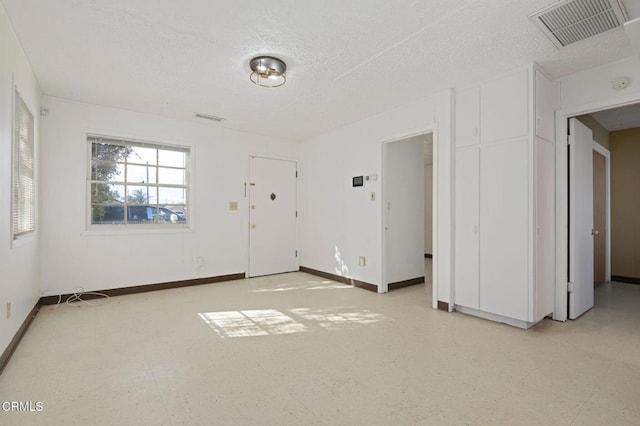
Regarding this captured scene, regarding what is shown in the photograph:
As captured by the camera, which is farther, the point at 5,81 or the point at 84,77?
the point at 84,77

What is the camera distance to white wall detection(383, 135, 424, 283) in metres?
4.71

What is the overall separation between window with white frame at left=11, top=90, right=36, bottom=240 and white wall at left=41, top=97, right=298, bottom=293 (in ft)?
1.78

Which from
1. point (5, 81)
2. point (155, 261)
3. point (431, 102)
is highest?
point (431, 102)

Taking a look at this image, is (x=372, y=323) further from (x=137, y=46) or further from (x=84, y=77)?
(x=84, y=77)

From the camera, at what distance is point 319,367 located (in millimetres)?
2334

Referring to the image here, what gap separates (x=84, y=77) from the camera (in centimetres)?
341

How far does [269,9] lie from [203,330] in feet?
9.34

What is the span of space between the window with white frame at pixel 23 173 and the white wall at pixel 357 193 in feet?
12.8

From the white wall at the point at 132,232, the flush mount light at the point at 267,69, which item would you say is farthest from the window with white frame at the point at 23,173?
the flush mount light at the point at 267,69

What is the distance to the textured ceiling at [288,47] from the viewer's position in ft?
7.52

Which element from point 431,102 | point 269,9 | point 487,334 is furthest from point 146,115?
point 487,334

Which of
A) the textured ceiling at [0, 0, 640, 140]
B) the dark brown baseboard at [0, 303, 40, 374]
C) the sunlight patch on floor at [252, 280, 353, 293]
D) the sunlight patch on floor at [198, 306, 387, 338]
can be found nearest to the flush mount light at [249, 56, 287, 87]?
the textured ceiling at [0, 0, 640, 140]

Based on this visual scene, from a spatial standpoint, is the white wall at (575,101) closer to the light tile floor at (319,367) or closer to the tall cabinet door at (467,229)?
the light tile floor at (319,367)

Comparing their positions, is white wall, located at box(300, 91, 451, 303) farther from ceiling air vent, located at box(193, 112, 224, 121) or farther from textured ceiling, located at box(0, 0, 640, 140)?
ceiling air vent, located at box(193, 112, 224, 121)
